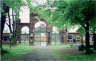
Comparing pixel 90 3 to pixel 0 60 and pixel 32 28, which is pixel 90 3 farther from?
pixel 32 28

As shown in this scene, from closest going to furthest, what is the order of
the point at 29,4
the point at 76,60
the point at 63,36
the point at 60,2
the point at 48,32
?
Result: the point at 76,60
the point at 60,2
the point at 29,4
the point at 48,32
the point at 63,36

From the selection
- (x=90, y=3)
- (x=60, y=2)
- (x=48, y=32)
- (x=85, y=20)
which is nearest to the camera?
(x=90, y=3)

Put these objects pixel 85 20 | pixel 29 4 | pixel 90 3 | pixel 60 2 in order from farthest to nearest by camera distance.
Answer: pixel 29 4
pixel 85 20
pixel 60 2
pixel 90 3

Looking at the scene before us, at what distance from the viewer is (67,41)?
2553 centimetres

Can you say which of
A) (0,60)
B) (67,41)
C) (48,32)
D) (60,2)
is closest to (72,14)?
(60,2)

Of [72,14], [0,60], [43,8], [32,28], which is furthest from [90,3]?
[32,28]

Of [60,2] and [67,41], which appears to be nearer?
[60,2]

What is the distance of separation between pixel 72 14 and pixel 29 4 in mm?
4455

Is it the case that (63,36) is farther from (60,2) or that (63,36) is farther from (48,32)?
(60,2)

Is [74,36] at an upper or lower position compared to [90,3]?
lower

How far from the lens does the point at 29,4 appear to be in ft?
29.8

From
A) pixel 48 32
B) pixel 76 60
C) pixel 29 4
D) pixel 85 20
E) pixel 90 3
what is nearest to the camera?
pixel 76 60

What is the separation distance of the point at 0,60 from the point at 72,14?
21.4 ft

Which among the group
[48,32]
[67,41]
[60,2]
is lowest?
[67,41]
